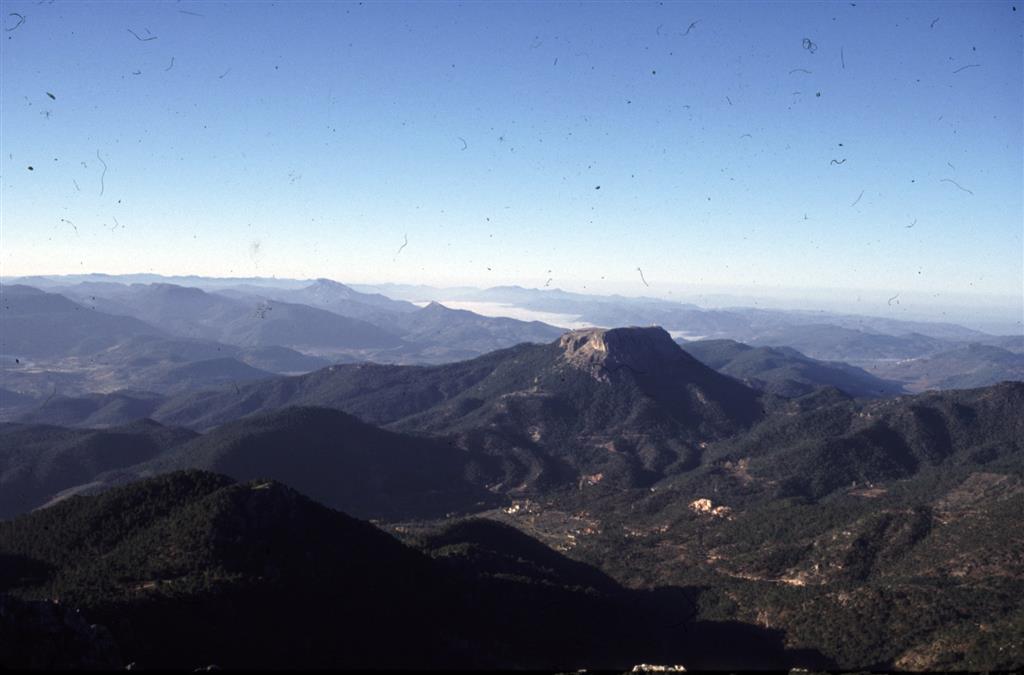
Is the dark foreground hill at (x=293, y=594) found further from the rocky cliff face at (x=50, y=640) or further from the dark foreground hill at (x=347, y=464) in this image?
the dark foreground hill at (x=347, y=464)

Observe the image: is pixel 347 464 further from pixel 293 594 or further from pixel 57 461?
pixel 293 594

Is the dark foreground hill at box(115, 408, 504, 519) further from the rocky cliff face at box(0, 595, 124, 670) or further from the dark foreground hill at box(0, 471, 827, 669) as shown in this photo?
the rocky cliff face at box(0, 595, 124, 670)

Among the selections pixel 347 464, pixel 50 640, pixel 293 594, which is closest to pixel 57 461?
pixel 347 464

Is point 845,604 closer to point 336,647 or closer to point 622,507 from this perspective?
point 336,647

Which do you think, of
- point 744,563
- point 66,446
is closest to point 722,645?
point 744,563

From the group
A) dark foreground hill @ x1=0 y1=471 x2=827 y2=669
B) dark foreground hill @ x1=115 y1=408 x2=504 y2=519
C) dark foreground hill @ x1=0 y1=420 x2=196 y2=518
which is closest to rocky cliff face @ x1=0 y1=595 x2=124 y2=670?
dark foreground hill @ x1=0 y1=471 x2=827 y2=669

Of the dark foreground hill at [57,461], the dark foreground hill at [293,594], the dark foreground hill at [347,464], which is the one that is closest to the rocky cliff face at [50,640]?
the dark foreground hill at [293,594]
